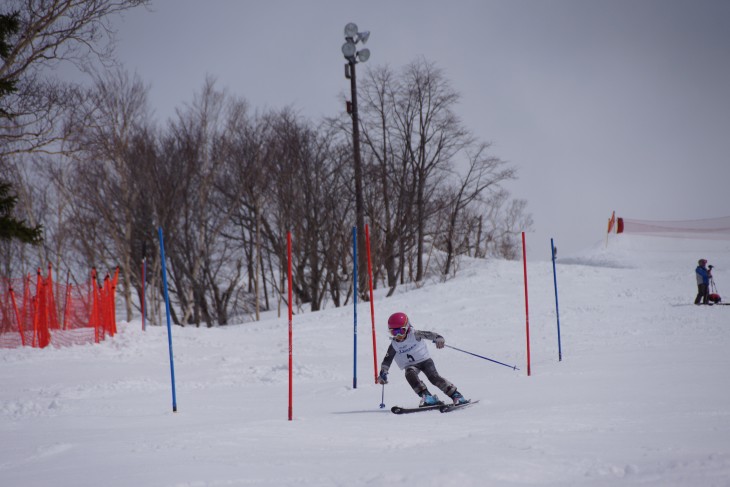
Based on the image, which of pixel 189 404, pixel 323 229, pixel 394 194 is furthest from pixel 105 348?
pixel 394 194

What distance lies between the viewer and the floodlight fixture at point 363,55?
23594mm

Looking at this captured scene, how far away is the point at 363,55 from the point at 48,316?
47.0 feet

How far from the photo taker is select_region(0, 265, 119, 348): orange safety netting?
57.9 ft

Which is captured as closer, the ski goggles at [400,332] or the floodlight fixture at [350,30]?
the ski goggles at [400,332]

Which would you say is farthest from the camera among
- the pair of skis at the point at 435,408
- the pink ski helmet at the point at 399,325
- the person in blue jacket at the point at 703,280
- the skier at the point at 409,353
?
the person in blue jacket at the point at 703,280

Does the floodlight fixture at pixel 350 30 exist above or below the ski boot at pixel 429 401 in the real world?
above

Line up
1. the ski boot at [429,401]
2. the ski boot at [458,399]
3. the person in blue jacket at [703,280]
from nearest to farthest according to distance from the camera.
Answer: the ski boot at [458,399] → the ski boot at [429,401] → the person in blue jacket at [703,280]

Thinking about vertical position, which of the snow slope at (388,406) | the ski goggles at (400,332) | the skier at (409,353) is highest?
the ski goggles at (400,332)

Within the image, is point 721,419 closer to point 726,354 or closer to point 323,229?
point 726,354

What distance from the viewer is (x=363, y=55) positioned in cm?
2373

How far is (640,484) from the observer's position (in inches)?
153

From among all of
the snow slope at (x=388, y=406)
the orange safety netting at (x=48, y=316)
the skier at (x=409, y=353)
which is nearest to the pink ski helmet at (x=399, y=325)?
the skier at (x=409, y=353)

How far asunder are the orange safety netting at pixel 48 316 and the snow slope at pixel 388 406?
984 millimetres

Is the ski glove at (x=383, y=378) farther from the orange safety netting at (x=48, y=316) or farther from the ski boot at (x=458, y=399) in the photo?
the orange safety netting at (x=48, y=316)
